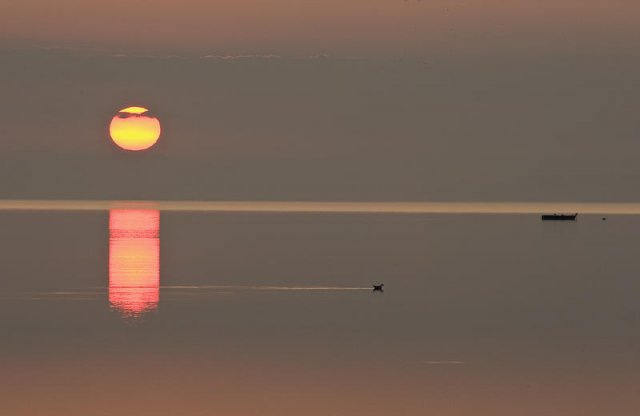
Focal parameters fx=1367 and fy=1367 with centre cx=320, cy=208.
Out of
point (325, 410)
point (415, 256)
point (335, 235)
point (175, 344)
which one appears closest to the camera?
point (325, 410)

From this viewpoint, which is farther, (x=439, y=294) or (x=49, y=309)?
(x=439, y=294)

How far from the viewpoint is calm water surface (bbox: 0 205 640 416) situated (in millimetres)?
30172

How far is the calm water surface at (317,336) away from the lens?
30172 millimetres

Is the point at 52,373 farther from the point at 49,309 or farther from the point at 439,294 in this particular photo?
the point at 439,294

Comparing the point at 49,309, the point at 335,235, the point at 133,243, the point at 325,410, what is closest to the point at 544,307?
the point at 49,309

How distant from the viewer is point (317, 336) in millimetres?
43000

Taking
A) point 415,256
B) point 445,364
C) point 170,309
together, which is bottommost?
point 445,364

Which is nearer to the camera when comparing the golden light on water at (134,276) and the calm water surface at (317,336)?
the calm water surface at (317,336)

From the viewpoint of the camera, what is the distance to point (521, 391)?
103 feet

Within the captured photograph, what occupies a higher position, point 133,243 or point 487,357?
point 133,243

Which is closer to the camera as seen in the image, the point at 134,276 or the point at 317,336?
the point at 317,336

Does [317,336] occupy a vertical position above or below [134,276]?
below

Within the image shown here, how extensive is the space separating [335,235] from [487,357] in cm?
10327

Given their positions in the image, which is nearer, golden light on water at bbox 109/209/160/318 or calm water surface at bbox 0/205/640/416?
calm water surface at bbox 0/205/640/416
